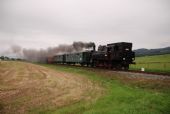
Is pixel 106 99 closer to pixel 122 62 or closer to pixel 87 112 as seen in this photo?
pixel 87 112

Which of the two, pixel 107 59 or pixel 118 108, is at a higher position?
pixel 107 59

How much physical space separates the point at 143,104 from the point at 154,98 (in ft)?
4.57

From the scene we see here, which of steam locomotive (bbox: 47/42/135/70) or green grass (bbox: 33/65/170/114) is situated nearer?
green grass (bbox: 33/65/170/114)

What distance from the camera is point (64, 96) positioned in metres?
13.3

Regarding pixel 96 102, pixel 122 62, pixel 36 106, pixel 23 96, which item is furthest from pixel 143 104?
pixel 122 62

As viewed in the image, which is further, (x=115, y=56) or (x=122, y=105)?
(x=115, y=56)

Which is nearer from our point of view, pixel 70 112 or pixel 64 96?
pixel 70 112

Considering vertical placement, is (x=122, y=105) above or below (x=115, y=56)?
below

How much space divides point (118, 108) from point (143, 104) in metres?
1.52

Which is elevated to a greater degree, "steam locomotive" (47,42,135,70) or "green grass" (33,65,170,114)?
"steam locomotive" (47,42,135,70)

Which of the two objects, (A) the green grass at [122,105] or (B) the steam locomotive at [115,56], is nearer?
(A) the green grass at [122,105]

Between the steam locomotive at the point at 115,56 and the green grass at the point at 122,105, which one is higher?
the steam locomotive at the point at 115,56

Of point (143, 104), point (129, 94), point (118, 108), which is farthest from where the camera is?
point (129, 94)

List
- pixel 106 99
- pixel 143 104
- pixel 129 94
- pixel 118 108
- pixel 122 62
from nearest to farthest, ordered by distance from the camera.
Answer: pixel 118 108 → pixel 143 104 → pixel 106 99 → pixel 129 94 → pixel 122 62
